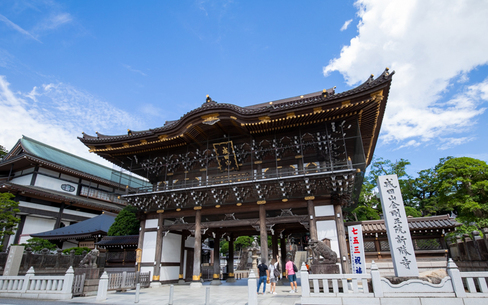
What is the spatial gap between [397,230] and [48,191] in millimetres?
30969

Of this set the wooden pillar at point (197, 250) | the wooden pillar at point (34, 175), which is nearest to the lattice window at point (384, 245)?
the wooden pillar at point (197, 250)

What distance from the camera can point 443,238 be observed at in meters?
15.6

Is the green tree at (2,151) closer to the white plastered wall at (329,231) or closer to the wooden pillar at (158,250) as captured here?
the wooden pillar at (158,250)

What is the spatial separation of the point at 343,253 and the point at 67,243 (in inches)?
1037

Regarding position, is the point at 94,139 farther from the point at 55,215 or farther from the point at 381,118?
the point at 381,118

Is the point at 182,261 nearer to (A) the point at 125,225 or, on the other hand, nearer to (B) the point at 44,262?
(A) the point at 125,225

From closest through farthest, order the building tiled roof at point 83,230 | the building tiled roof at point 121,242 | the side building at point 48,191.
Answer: the building tiled roof at point 121,242
the building tiled roof at point 83,230
the side building at point 48,191

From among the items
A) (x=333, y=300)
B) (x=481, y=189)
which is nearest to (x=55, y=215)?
(x=333, y=300)

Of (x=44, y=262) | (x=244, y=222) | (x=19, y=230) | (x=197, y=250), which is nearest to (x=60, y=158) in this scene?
(x=19, y=230)

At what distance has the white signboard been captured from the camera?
808 centimetres

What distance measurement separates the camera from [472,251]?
41.5 ft

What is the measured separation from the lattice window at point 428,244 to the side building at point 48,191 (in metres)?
21.2

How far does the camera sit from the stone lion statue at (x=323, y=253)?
9.70 m

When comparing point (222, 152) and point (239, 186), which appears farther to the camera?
point (222, 152)
